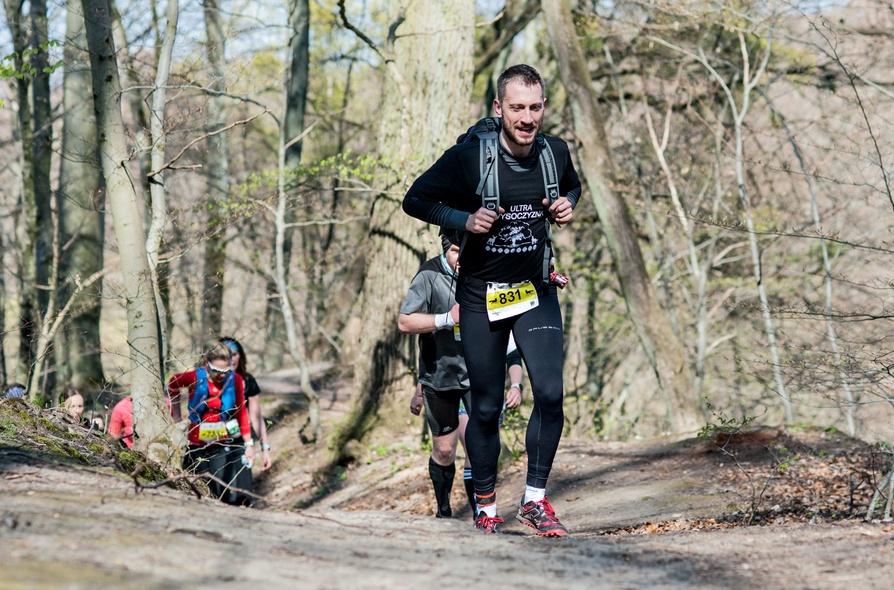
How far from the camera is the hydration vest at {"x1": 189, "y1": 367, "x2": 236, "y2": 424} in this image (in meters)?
8.05

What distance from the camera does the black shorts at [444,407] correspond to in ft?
21.9

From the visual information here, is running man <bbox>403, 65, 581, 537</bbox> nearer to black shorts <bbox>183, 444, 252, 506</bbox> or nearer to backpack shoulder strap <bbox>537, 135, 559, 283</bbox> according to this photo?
backpack shoulder strap <bbox>537, 135, 559, 283</bbox>

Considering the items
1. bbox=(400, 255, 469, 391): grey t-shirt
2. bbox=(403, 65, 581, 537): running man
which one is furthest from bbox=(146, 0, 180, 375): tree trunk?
bbox=(403, 65, 581, 537): running man

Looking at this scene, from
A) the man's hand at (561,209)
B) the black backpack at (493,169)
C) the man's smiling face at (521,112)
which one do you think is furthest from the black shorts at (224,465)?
the man's smiling face at (521,112)

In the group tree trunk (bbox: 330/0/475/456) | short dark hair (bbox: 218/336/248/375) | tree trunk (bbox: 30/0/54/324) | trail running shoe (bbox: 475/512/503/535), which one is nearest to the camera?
trail running shoe (bbox: 475/512/503/535)

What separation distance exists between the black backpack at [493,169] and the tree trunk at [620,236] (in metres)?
7.19

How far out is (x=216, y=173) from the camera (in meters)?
19.9

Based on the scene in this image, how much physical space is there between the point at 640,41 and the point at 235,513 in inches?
584

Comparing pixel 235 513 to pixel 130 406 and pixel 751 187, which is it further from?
pixel 751 187

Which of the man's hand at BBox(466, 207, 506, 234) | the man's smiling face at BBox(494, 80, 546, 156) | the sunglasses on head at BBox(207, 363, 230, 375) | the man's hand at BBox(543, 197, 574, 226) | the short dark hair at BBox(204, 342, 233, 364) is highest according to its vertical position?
the man's smiling face at BBox(494, 80, 546, 156)

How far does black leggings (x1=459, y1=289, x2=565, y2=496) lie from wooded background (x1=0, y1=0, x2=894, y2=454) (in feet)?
8.19

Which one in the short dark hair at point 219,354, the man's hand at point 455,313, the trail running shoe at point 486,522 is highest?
the man's hand at point 455,313

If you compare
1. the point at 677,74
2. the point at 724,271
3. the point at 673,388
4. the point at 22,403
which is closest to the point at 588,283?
the point at 724,271

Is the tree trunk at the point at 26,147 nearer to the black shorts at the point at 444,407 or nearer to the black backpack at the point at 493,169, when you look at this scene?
the black shorts at the point at 444,407
